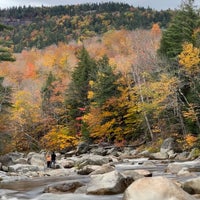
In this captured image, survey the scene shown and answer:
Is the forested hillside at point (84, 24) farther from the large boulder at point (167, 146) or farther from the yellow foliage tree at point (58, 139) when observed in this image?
the large boulder at point (167, 146)

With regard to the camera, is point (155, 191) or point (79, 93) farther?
point (79, 93)

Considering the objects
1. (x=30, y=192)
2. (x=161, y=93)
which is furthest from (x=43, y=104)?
(x=30, y=192)

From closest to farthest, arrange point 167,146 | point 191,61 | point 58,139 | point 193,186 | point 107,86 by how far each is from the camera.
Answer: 1. point 193,186
2. point 191,61
3. point 167,146
4. point 107,86
5. point 58,139

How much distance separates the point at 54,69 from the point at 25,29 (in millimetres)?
95373

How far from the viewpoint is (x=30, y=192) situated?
16.6 metres

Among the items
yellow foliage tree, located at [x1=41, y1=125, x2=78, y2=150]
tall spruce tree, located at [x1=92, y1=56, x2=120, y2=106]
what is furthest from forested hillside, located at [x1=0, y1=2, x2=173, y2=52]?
tall spruce tree, located at [x1=92, y1=56, x2=120, y2=106]

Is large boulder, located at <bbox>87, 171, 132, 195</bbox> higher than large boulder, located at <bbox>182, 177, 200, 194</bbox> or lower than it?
lower

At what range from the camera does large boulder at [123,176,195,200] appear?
10734 mm

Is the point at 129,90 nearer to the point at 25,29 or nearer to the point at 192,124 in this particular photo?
the point at 192,124

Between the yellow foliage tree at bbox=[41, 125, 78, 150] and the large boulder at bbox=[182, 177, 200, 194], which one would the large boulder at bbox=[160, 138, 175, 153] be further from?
the large boulder at bbox=[182, 177, 200, 194]

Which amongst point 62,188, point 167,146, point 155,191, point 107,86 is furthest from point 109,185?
point 107,86

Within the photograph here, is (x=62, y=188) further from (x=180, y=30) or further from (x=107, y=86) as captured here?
(x=180, y=30)

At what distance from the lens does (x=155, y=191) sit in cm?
1081

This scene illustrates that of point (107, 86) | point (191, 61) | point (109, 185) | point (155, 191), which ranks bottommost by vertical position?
point (107, 86)
